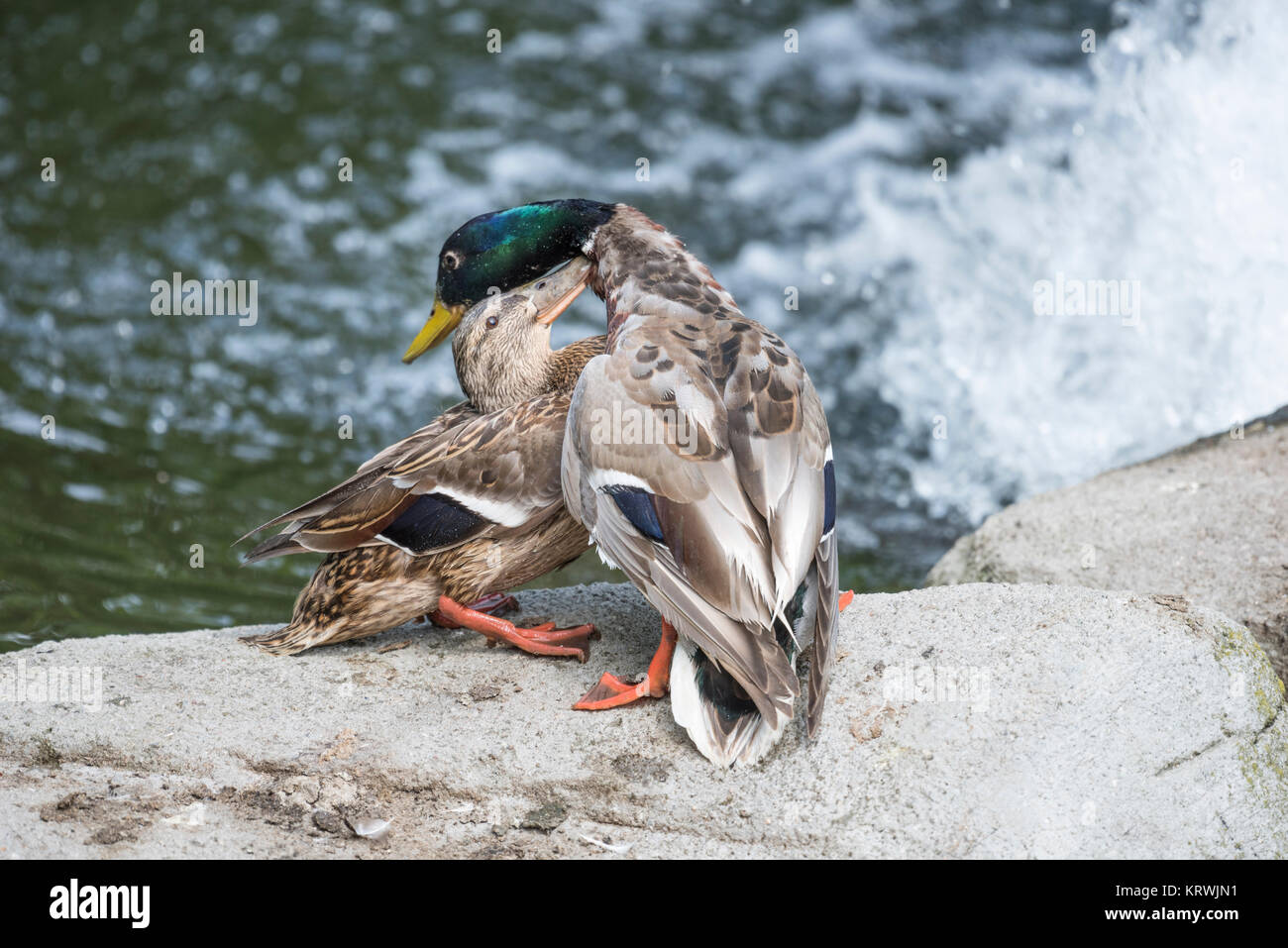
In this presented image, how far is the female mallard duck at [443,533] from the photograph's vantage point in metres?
4.52

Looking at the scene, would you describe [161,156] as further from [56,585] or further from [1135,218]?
[1135,218]

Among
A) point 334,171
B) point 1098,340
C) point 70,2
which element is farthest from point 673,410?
point 70,2

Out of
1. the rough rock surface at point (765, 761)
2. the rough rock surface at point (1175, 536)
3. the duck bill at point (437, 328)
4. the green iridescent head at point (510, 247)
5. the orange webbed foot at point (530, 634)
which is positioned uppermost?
the green iridescent head at point (510, 247)

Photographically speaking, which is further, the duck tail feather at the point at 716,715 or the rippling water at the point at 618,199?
the rippling water at the point at 618,199

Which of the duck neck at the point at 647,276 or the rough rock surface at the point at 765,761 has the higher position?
the duck neck at the point at 647,276

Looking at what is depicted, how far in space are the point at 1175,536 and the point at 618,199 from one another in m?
6.94

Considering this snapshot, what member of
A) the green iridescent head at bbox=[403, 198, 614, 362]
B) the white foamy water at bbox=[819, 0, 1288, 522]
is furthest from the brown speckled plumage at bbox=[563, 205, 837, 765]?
the white foamy water at bbox=[819, 0, 1288, 522]

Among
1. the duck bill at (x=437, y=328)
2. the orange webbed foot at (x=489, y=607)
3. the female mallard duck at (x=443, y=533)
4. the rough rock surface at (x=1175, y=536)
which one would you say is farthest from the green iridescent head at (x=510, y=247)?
the rough rock surface at (x=1175, y=536)

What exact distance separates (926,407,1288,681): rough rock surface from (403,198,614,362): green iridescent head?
2.15 metres

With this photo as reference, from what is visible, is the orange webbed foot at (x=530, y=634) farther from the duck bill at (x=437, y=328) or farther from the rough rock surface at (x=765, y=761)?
the duck bill at (x=437, y=328)

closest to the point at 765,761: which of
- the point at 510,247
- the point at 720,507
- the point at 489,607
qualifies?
the point at 720,507

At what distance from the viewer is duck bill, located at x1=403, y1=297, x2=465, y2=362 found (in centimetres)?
567

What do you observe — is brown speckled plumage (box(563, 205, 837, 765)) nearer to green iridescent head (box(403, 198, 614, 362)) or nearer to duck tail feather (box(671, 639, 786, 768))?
duck tail feather (box(671, 639, 786, 768))

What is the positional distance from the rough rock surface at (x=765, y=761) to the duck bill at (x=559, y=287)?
1.38 metres
